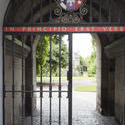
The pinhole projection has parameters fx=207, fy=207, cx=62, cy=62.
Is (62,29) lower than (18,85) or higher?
higher

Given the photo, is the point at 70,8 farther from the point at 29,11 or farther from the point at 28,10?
the point at 29,11

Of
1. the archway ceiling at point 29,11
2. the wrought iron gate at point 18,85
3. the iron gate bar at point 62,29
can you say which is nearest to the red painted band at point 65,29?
the iron gate bar at point 62,29

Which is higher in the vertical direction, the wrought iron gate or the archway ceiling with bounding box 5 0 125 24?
the archway ceiling with bounding box 5 0 125 24

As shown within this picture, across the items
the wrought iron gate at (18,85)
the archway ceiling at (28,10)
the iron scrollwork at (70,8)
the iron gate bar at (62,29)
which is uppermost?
the archway ceiling at (28,10)

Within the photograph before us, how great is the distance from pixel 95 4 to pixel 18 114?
5.20 m

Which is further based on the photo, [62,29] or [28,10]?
[28,10]

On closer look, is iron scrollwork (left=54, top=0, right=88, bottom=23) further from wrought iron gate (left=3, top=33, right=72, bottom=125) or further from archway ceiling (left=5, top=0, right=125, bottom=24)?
archway ceiling (left=5, top=0, right=125, bottom=24)

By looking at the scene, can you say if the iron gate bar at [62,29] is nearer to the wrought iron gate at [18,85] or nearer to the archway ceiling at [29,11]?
the wrought iron gate at [18,85]

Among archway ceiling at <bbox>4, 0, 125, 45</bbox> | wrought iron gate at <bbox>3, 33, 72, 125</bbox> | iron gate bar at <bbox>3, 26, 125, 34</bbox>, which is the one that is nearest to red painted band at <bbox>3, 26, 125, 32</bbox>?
iron gate bar at <bbox>3, 26, 125, 34</bbox>

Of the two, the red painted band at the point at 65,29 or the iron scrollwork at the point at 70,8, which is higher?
the iron scrollwork at the point at 70,8

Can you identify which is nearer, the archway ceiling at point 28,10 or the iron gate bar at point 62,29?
the iron gate bar at point 62,29

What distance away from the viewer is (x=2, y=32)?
16.4ft

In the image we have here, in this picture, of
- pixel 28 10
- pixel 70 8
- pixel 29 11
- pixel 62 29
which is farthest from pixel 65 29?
pixel 29 11

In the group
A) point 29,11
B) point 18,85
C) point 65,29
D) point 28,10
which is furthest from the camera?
point 29,11
